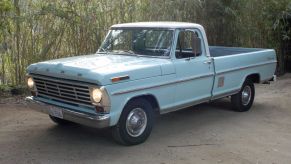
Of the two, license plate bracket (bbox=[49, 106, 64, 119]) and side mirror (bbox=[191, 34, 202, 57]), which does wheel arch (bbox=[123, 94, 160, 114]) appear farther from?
side mirror (bbox=[191, 34, 202, 57])

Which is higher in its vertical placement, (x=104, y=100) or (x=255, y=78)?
(x=104, y=100)

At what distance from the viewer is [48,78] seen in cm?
566

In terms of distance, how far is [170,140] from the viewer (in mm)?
5996

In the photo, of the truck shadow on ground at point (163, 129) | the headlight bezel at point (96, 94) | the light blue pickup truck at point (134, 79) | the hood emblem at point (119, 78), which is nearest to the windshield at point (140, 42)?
the light blue pickup truck at point (134, 79)

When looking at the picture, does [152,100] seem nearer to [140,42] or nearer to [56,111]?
[140,42]

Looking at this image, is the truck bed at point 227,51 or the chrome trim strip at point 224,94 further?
the truck bed at point 227,51

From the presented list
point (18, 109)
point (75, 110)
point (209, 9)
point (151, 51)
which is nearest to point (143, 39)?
point (151, 51)

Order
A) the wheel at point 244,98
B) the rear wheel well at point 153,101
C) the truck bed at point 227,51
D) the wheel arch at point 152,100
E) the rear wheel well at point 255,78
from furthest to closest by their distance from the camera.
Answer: the truck bed at point 227,51 < the rear wheel well at point 255,78 < the wheel at point 244,98 < the rear wheel well at point 153,101 < the wheel arch at point 152,100

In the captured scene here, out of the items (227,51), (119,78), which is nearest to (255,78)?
(227,51)

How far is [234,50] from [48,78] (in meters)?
4.13

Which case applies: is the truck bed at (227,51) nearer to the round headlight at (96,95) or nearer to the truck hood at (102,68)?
the truck hood at (102,68)

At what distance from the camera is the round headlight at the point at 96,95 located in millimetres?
5115

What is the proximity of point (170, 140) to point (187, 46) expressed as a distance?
5.30 feet

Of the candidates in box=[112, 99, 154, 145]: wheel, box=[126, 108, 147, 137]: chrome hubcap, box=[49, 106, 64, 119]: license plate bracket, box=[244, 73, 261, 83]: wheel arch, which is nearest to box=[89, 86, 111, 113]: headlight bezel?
box=[112, 99, 154, 145]: wheel
